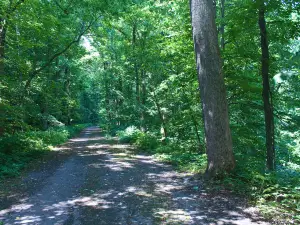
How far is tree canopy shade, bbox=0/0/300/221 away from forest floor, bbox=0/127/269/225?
35.1 inches

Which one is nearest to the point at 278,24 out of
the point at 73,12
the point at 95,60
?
the point at 73,12

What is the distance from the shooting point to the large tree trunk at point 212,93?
19.1 feet

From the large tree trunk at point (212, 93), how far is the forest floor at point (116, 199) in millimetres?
908

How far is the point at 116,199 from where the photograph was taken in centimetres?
538

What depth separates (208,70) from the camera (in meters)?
5.91

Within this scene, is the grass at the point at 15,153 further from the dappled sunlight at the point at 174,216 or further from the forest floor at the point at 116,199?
the dappled sunlight at the point at 174,216

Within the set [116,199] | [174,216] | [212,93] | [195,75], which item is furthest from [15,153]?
[212,93]

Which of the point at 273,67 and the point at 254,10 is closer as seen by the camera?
the point at 254,10

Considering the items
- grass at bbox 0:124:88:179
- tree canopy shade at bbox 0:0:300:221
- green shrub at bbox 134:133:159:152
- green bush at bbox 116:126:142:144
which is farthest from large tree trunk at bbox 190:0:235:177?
green bush at bbox 116:126:142:144

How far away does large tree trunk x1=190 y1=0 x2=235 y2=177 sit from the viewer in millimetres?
5812

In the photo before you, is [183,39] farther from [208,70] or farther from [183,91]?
[208,70]

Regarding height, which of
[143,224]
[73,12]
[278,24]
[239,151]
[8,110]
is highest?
[73,12]

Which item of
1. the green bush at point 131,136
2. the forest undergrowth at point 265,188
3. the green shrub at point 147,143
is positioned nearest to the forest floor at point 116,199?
the forest undergrowth at point 265,188

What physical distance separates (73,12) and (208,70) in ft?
36.6
